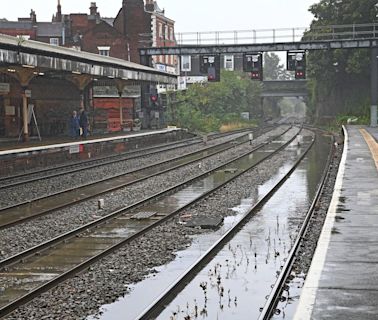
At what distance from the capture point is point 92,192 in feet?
65.2

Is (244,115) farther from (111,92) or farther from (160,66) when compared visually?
(111,92)

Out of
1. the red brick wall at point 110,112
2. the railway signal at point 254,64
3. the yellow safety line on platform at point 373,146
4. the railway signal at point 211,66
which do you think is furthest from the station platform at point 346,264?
the red brick wall at point 110,112

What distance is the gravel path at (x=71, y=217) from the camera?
12703 millimetres

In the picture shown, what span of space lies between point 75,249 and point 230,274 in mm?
3130

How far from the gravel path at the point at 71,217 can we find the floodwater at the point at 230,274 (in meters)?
2.85

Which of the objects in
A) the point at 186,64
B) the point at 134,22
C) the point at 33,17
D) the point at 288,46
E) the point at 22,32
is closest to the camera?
the point at 288,46

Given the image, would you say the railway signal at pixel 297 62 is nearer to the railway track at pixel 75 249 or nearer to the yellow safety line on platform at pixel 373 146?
the yellow safety line on platform at pixel 373 146

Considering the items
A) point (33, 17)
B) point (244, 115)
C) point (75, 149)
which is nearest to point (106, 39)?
point (33, 17)

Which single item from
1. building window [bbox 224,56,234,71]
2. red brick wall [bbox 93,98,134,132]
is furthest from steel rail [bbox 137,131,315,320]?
building window [bbox 224,56,234,71]

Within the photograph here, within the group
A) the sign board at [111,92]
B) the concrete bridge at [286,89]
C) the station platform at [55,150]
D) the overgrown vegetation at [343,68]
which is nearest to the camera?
the station platform at [55,150]

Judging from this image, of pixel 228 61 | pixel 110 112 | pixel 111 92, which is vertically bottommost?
pixel 110 112

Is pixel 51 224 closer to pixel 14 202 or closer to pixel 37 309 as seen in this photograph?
pixel 14 202

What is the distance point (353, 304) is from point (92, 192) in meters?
13.1

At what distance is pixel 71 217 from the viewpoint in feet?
50.4
